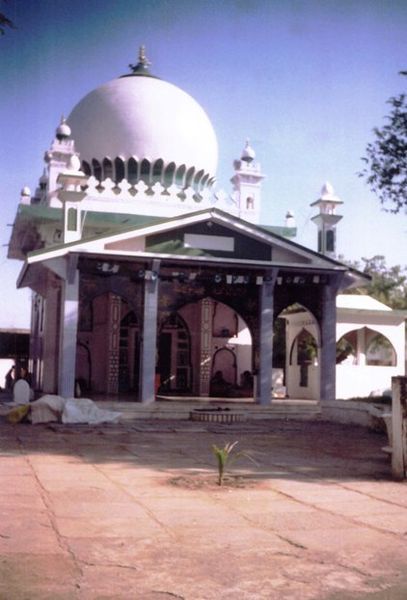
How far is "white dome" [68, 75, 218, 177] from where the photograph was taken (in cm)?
2230

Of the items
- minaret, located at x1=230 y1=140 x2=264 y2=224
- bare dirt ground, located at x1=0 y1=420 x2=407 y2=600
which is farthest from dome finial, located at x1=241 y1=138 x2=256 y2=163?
bare dirt ground, located at x1=0 y1=420 x2=407 y2=600

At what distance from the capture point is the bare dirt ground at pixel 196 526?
3.80 m

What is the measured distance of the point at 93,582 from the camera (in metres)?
3.78

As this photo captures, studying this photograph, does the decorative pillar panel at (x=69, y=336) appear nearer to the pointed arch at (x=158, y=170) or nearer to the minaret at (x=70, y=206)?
the minaret at (x=70, y=206)

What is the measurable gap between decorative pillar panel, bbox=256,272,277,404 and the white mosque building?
0.03m

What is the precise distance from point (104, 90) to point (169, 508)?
20.0 m

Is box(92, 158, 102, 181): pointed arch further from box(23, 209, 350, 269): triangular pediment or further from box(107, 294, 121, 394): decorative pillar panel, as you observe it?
box(23, 209, 350, 269): triangular pediment

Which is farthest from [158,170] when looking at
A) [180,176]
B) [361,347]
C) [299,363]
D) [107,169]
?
[361,347]

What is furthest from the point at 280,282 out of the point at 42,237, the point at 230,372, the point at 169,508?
the point at 169,508

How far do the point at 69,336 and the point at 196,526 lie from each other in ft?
38.8

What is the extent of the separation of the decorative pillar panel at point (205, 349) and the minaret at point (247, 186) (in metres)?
3.61

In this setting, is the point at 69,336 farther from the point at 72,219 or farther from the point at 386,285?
the point at 386,285

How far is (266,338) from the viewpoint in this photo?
711 inches

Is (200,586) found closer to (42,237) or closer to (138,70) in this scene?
(42,237)
